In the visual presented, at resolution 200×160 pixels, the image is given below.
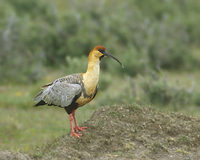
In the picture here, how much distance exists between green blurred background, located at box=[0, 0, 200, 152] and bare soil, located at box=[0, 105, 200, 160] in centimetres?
250

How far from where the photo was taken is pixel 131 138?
23.5 feet

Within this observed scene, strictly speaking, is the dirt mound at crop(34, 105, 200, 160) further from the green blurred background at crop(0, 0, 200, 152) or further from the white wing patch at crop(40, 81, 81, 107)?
the green blurred background at crop(0, 0, 200, 152)

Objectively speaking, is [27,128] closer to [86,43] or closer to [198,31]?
[86,43]

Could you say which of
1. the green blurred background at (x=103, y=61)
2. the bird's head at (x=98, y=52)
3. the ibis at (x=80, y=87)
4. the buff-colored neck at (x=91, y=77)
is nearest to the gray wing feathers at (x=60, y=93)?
the ibis at (x=80, y=87)

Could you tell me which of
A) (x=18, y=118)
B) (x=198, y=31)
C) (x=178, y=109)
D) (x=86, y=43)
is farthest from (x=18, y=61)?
(x=198, y=31)

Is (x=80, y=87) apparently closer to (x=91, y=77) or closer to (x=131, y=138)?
(x=91, y=77)

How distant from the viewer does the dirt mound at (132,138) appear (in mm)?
6691

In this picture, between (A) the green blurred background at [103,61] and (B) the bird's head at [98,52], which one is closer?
(B) the bird's head at [98,52]

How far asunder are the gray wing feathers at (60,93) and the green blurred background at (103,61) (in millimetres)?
2506

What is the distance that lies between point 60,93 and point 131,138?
4.42 feet

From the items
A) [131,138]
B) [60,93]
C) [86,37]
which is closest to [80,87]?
[60,93]

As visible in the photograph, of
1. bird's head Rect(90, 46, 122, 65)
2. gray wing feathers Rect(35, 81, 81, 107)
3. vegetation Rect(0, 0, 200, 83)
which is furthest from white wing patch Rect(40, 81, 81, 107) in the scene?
vegetation Rect(0, 0, 200, 83)

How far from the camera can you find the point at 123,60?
1775 cm

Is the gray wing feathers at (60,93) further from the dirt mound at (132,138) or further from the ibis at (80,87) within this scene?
the dirt mound at (132,138)
